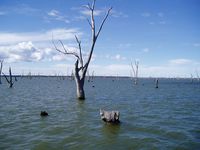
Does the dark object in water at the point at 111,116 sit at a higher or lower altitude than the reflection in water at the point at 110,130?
higher

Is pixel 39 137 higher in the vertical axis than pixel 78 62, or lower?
lower

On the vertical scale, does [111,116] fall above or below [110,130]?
above

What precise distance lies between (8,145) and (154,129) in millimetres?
8317

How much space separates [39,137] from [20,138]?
37.0 inches

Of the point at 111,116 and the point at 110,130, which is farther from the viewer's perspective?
the point at 111,116

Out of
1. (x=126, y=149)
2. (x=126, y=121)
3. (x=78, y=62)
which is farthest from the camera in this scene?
(x=78, y=62)

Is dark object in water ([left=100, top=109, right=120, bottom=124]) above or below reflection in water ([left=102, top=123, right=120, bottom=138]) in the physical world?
above

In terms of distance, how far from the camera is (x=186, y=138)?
530 inches

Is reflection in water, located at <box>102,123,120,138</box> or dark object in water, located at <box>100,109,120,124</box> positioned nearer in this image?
reflection in water, located at <box>102,123,120,138</box>

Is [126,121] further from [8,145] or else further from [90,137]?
[8,145]

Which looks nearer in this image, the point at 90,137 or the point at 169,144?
the point at 169,144

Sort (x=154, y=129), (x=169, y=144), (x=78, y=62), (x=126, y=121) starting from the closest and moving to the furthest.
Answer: (x=169, y=144) → (x=154, y=129) → (x=126, y=121) → (x=78, y=62)

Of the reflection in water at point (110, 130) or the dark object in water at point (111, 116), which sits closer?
the reflection in water at point (110, 130)

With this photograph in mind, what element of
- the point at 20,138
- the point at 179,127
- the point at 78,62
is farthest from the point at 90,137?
the point at 78,62
